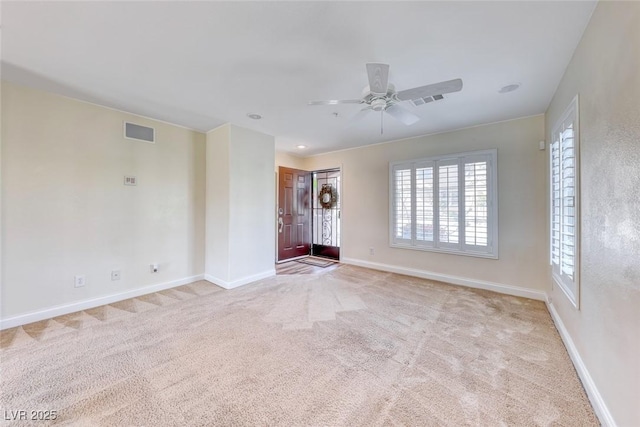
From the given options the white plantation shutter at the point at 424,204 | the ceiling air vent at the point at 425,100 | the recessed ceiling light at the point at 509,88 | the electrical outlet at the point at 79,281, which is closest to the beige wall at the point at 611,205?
the recessed ceiling light at the point at 509,88

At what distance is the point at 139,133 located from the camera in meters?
3.51

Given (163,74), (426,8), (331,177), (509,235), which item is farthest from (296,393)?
(331,177)

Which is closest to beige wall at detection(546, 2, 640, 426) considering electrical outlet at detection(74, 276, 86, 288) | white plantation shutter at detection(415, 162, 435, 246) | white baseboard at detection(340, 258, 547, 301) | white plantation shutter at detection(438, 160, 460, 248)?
white baseboard at detection(340, 258, 547, 301)

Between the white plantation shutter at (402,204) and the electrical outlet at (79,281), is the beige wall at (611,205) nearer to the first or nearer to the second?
the white plantation shutter at (402,204)

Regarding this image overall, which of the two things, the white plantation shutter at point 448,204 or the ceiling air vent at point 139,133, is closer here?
the ceiling air vent at point 139,133

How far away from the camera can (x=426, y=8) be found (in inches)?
63.4

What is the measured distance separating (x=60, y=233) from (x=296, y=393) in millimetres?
3210

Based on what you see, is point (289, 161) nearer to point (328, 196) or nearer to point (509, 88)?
point (328, 196)

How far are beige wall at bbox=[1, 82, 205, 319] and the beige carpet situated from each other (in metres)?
0.46

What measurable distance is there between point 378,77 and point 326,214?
4480 mm

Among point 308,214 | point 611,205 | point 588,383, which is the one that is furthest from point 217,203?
point 588,383

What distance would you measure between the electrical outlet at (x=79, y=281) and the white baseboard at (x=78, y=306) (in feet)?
0.65

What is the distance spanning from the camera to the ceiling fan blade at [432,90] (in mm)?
1977

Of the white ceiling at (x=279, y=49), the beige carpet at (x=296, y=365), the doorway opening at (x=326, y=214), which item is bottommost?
the beige carpet at (x=296, y=365)
